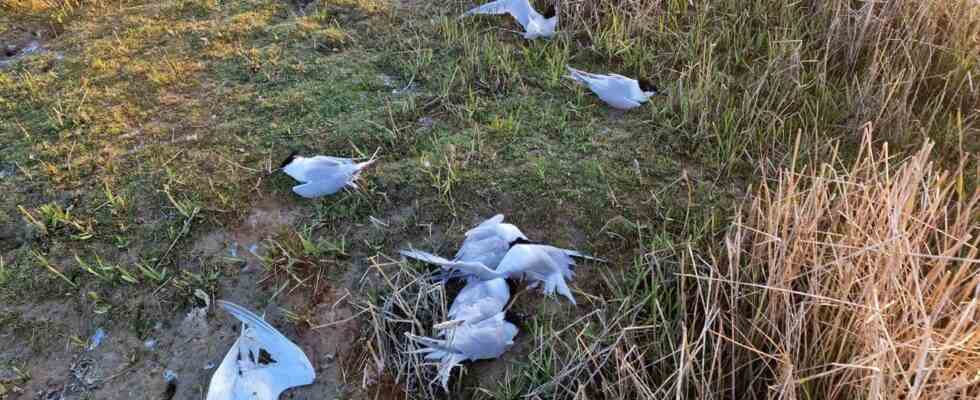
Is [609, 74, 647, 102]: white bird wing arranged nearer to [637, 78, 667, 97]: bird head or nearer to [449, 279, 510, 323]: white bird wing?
[637, 78, 667, 97]: bird head

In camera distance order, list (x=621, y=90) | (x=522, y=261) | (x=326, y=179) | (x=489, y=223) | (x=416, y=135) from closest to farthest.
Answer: (x=522, y=261) < (x=489, y=223) < (x=326, y=179) < (x=416, y=135) < (x=621, y=90)

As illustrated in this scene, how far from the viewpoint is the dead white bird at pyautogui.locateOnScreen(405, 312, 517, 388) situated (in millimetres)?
1291

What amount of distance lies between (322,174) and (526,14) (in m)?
1.04

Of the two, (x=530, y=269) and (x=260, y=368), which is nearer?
(x=260, y=368)

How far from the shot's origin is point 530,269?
1.45 m

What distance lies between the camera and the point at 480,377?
4.29ft

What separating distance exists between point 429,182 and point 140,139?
878mm

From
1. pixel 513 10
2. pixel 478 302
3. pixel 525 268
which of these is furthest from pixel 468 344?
pixel 513 10

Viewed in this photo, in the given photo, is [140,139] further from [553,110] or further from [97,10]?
[553,110]

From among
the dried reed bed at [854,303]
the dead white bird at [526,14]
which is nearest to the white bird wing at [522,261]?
the dried reed bed at [854,303]

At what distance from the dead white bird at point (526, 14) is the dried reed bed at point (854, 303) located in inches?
45.3

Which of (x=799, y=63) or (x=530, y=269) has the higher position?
(x=799, y=63)

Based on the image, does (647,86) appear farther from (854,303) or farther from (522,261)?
(854,303)

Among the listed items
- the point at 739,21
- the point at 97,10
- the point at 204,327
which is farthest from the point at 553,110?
the point at 97,10
